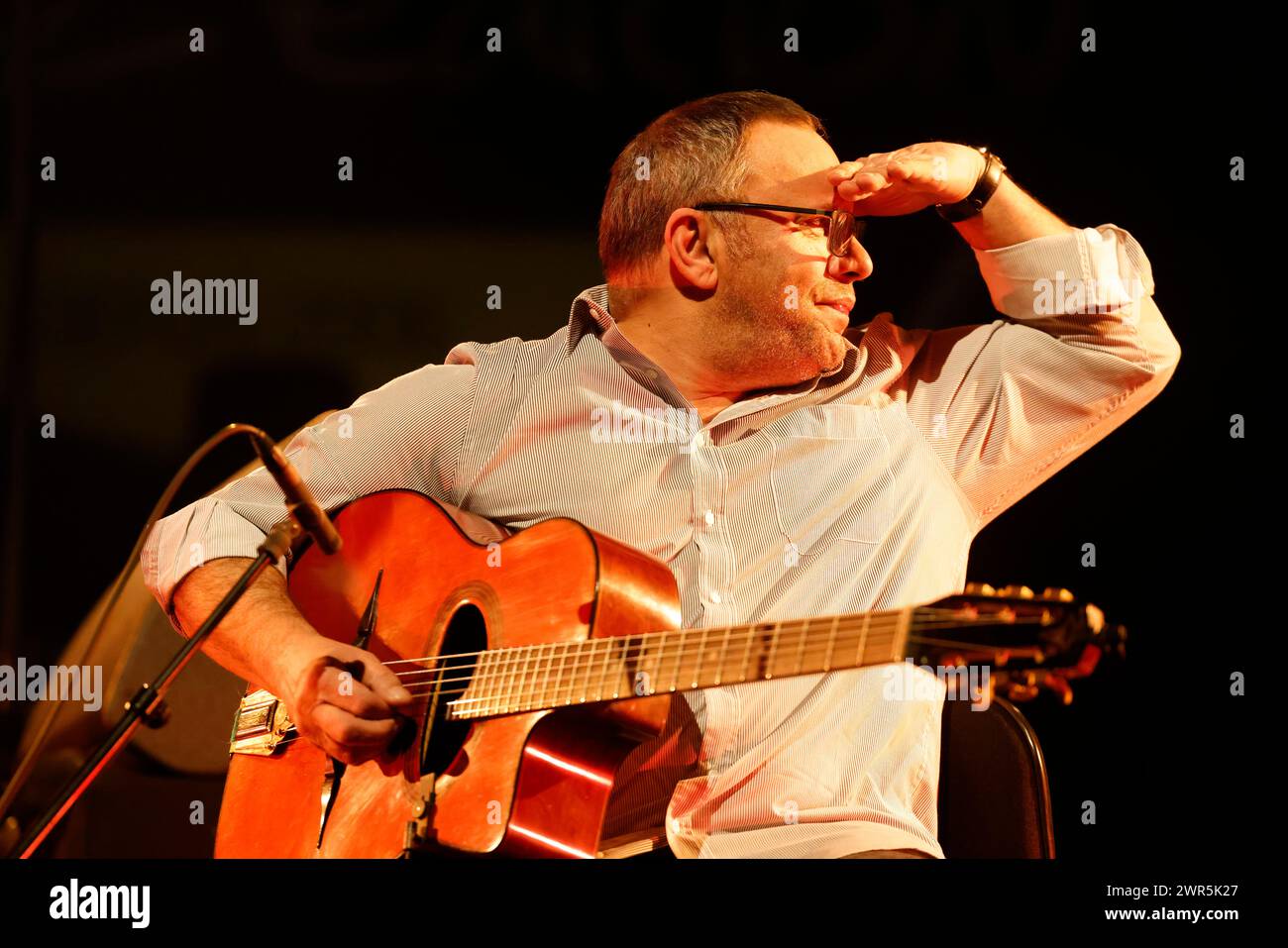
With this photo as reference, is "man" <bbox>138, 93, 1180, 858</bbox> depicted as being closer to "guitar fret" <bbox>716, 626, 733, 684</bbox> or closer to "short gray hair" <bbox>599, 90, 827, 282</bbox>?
"short gray hair" <bbox>599, 90, 827, 282</bbox>

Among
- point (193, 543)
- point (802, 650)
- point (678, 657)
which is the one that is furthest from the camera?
point (193, 543)

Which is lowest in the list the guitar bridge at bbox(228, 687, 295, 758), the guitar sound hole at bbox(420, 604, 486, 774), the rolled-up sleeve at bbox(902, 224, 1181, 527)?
the guitar bridge at bbox(228, 687, 295, 758)

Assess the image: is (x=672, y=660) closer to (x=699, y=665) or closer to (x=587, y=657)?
(x=699, y=665)

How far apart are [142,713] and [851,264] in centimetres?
158

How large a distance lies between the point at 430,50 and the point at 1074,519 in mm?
2027

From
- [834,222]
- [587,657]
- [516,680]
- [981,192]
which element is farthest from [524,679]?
[981,192]

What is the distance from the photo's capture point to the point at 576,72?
3150 millimetres

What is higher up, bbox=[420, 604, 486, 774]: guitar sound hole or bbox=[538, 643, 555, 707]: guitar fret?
bbox=[538, 643, 555, 707]: guitar fret

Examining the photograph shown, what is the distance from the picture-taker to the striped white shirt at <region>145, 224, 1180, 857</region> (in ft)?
7.16

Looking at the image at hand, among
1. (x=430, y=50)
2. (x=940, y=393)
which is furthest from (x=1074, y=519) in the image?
(x=430, y=50)

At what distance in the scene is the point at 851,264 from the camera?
2514 mm

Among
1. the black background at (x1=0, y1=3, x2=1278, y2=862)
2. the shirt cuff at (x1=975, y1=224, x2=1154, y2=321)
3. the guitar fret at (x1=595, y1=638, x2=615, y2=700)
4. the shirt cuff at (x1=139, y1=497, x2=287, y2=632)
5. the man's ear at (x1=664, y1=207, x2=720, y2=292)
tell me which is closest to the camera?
the guitar fret at (x1=595, y1=638, x2=615, y2=700)

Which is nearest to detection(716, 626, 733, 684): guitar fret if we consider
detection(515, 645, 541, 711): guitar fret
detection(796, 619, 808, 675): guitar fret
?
detection(796, 619, 808, 675): guitar fret
